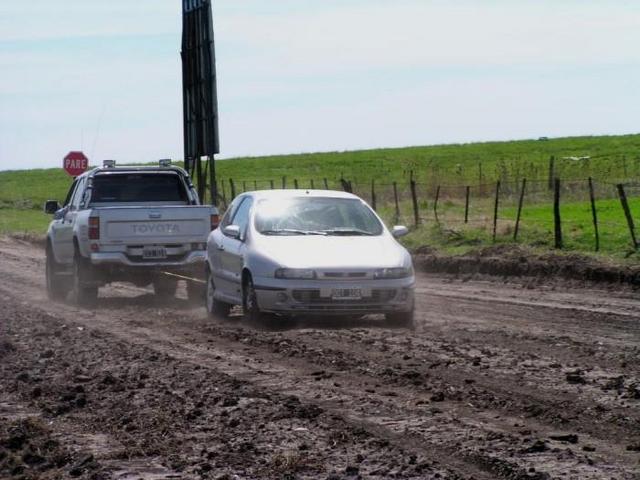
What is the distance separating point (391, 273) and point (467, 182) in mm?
41773

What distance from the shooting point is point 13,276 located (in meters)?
26.3

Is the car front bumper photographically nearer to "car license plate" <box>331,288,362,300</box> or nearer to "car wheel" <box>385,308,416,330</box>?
"car license plate" <box>331,288,362,300</box>

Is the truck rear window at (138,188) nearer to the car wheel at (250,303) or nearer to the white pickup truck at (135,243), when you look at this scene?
the white pickup truck at (135,243)

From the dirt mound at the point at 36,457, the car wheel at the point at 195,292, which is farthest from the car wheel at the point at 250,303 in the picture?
the dirt mound at the point at 36,457

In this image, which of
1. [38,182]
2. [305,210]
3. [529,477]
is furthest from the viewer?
[38,182]

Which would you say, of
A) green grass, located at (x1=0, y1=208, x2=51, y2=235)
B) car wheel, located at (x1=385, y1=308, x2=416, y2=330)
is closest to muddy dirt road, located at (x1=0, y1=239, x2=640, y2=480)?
car wheel, located at (x1=385, y1=308, x2=416, y2=330)

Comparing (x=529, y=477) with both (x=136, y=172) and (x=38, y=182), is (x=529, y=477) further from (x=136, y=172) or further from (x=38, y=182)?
(x=38, y=182)

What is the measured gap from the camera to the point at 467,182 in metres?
56.2

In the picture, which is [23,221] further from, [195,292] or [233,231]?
[233,231]

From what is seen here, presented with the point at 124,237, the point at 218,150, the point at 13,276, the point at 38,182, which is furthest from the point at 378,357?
the point at 38,182

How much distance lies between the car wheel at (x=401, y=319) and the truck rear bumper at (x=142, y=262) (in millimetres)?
4634

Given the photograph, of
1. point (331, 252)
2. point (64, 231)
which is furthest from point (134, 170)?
point (331, 252)

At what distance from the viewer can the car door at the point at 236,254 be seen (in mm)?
15641

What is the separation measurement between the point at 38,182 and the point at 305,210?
80.6 m
